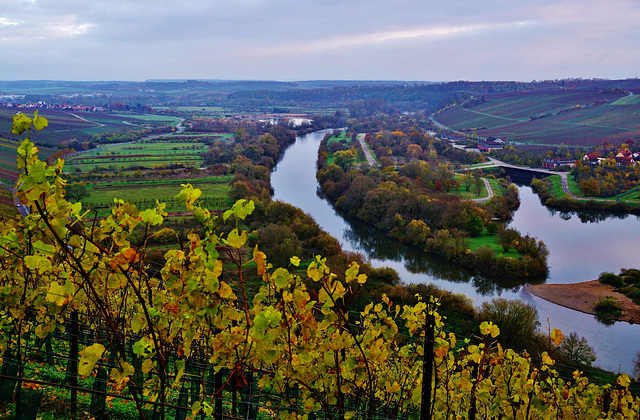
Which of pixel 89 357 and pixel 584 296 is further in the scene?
pixel 584 296

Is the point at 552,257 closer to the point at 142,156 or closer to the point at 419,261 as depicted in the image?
the point at 419,261

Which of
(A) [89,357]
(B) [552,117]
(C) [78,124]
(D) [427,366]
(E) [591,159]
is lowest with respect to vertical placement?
(E) [591,159]

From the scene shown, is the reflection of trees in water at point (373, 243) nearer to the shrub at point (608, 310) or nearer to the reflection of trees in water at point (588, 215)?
the shrub at point (608, 310)

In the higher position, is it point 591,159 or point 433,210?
point 591,159

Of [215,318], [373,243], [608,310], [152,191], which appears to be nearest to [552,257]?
[608,310]

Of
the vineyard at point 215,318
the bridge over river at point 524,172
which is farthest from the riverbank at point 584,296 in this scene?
the bridge over river at point 524,172

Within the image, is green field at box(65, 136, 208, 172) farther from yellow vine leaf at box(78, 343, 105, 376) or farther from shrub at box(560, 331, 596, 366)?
yellow vine leaf at box(78, 343, 105, 376)

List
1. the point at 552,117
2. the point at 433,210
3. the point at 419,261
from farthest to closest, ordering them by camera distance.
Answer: the point at 552,117, the point at 433,210, the point at 419,261
